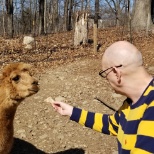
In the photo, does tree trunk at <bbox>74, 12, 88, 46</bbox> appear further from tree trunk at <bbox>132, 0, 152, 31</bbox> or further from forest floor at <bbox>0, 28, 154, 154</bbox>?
tree trunk at <bbox>132, 0, 152, 31</bbox>

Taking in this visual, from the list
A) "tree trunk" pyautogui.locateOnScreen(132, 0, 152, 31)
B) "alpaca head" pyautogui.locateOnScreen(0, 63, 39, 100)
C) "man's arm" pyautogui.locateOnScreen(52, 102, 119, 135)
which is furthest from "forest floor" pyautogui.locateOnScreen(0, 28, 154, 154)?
"tree trunk" pyautogui.locateOnScreen(132, 0, 152, 31)

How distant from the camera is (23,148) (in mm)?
6246

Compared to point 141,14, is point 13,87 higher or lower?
lower

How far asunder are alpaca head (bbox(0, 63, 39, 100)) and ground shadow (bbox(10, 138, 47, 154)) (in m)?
2.20

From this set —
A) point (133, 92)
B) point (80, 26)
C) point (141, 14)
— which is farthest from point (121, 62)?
point (141, 14)

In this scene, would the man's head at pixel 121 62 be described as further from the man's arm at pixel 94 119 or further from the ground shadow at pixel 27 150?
the ground shadow at pixel 27 150

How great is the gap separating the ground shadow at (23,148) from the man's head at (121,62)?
4131 millimetres

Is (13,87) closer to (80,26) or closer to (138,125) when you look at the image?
(138,125)

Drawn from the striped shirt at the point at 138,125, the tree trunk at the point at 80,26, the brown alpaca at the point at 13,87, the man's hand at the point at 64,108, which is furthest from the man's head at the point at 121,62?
the tree trunk at the point at 80,26

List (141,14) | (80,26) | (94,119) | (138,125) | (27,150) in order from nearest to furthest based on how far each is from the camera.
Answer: (138,125)
(94,119)
(27,150)
(80,26)
(141,14)

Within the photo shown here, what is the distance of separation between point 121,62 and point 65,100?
226 inches

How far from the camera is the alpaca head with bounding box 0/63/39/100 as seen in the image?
4.18 m

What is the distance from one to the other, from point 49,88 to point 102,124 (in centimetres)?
548

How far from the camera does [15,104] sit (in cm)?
429
